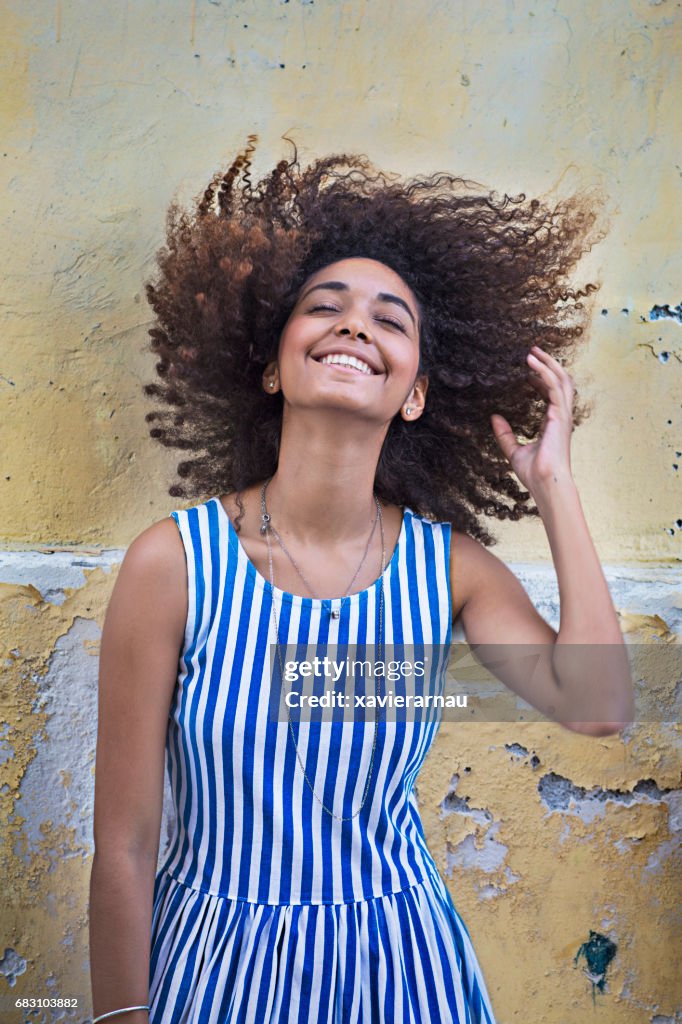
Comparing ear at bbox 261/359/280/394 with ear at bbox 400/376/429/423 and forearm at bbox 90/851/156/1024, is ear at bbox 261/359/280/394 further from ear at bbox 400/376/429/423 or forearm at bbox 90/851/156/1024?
forearm at bbox 90/851/156/1024

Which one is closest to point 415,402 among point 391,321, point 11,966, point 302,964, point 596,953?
point 391,321

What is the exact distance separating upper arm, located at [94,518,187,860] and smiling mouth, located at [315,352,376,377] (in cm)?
55

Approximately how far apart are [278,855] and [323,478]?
766 millimetres

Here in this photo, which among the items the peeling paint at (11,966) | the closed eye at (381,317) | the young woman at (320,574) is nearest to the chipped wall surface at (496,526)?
the peeling paint at (11,966)

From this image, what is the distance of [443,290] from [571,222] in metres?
0.38

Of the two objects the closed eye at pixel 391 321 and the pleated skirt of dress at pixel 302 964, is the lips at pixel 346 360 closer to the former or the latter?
the closed eye at pixel 391 321

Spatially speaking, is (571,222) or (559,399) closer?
(559,399)

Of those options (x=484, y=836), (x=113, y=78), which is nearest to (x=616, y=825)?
(x=484, y=836)

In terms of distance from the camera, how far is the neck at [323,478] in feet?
6.82

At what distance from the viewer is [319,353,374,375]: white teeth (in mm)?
2027

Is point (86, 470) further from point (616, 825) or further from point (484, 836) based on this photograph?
point (616, 825)

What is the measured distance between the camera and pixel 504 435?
230 centimetres

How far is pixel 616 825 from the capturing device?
8.73 ft

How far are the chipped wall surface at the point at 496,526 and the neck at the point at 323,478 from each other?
2.07ft
